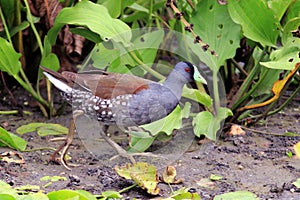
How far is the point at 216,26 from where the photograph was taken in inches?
162

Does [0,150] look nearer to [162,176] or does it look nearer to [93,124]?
[93,124]

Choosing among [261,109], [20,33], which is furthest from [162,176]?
[20,33]

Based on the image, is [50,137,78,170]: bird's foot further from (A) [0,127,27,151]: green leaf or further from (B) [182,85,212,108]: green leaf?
(B) [182,85,212,108]: green leaf

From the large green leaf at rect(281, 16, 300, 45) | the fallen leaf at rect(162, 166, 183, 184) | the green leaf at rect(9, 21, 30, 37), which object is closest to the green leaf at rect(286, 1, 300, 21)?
the large green leaf at rect(281, 16, 300, 45)

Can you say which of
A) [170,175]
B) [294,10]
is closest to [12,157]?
[170,175]

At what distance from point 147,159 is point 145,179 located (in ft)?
1.58

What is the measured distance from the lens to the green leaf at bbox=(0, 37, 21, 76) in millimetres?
4023

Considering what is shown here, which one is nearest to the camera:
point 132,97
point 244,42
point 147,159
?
point 132,97

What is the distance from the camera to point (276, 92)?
3.95 metres

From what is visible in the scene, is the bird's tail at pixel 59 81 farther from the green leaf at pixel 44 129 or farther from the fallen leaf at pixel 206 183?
the fallen leaf at pixel 206 183

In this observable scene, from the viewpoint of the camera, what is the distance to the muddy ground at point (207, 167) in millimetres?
3371

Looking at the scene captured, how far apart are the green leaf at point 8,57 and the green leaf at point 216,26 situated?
3.64 feet

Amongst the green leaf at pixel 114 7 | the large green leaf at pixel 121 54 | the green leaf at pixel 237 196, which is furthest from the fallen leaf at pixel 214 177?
the green leaf at pixel 114 7

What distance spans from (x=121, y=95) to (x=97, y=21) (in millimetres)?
506
